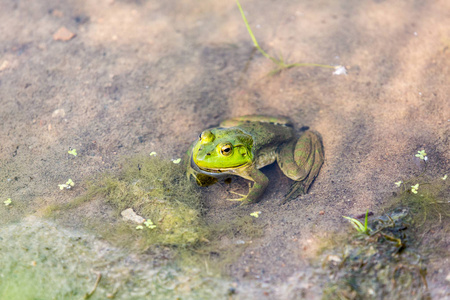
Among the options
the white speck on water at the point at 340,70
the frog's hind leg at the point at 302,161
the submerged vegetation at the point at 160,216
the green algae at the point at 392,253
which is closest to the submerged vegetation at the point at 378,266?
the green algae at the point at 392,253

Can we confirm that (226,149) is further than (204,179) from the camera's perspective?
No

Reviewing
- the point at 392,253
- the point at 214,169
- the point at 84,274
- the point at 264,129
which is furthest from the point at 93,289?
the point at 264,129

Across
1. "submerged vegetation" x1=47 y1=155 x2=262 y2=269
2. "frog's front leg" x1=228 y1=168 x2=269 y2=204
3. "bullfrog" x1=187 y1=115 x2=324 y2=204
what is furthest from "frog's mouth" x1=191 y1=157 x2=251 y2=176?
"submerged vegetation" x1=47 y1=155 x2=262 y2=269

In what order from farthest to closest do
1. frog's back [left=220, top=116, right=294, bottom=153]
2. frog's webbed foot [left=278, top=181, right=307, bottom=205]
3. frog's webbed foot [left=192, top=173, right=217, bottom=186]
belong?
1. frog's back [left=220, top=116, right=294, bottom=153]
2. frog's webbed foot [left=192, top=173, right=217, bottom=186]
3. frog's webbed foot [left=278, top=181, right=307, bottom=205]

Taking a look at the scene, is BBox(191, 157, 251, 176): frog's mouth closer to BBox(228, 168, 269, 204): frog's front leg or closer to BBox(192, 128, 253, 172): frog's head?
BBox(192, 128, 253, 172): frog's head

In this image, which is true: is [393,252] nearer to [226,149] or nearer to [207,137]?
[226,149]

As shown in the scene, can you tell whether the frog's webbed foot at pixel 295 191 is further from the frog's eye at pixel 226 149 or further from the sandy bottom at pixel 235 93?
the frog's eye at pixel 226 149

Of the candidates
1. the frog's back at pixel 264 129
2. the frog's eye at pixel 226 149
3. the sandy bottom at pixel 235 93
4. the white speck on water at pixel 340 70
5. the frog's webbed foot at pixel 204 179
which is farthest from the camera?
the white speck on water at pixel 340 70

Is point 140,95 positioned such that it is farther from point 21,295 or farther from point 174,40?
point 21,295

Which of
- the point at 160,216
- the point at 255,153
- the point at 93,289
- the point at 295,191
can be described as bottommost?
the point at 295,191
